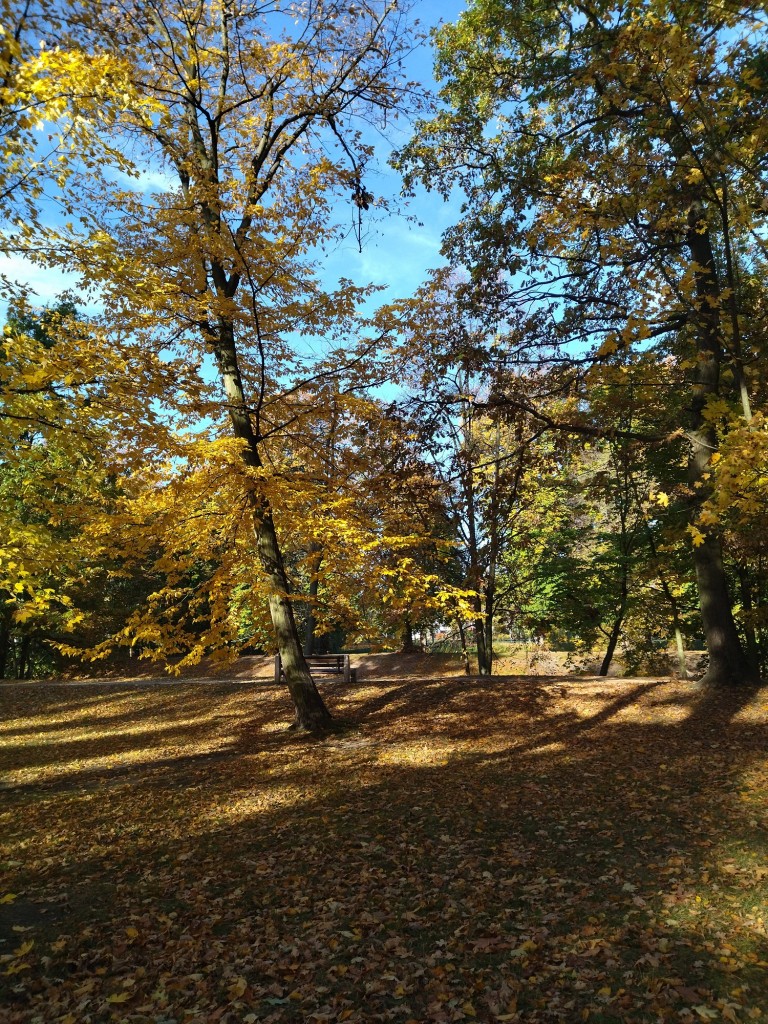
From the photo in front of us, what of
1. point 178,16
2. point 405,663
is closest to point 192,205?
point 178,16

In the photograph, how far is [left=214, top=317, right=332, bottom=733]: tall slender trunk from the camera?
9.00m

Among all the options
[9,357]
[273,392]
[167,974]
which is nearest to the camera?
[167,974]

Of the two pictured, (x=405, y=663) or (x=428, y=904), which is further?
(x=405, y=663)

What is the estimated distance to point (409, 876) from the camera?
468 centimetres

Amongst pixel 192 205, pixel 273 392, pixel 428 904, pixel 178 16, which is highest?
pixel 178 16

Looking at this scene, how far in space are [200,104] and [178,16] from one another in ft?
3.70

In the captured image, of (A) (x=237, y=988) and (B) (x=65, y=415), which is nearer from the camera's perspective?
(A) (x=237, y=988)

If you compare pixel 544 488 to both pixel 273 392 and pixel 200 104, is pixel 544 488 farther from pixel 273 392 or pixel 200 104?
pixel 200 104

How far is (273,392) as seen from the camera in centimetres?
990

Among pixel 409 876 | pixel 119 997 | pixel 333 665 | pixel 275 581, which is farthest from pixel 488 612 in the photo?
pixel 119 997

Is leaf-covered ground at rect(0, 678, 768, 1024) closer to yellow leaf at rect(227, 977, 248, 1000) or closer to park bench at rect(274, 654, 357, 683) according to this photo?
yellow leaf at rect(227, 977, 248, 1000)

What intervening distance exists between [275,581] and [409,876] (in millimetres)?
5025

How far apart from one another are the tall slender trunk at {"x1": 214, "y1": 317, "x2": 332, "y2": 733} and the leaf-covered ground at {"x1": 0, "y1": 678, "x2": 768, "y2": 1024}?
58 centimetres

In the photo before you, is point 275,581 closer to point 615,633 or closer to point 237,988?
point 237,988
